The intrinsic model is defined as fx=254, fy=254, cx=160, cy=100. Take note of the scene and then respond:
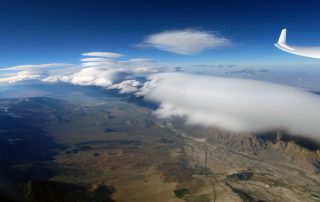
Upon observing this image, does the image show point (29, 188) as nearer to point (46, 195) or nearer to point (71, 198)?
point (46, 195)

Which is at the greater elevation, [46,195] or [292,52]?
[292,52]

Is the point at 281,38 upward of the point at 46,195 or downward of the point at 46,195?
upward

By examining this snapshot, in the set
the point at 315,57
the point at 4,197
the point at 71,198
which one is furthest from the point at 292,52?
the point at 71,198

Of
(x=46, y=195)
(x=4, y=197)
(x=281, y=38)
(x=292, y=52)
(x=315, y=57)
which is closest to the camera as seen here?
(x=315, y=57)

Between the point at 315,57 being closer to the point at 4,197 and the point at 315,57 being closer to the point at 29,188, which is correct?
the point at 4,197

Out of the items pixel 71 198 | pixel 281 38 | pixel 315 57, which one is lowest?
pixel 71 198

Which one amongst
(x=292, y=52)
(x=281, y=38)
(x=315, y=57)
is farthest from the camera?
(x=281, y=38)

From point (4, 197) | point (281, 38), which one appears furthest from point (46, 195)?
point (281, 38)

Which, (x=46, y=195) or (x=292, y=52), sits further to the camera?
(x=46, y=195)

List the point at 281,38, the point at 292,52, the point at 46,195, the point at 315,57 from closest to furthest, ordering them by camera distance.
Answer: the point at 315,57
the point at 292,52
the point at 281,38
the point at 46,195
